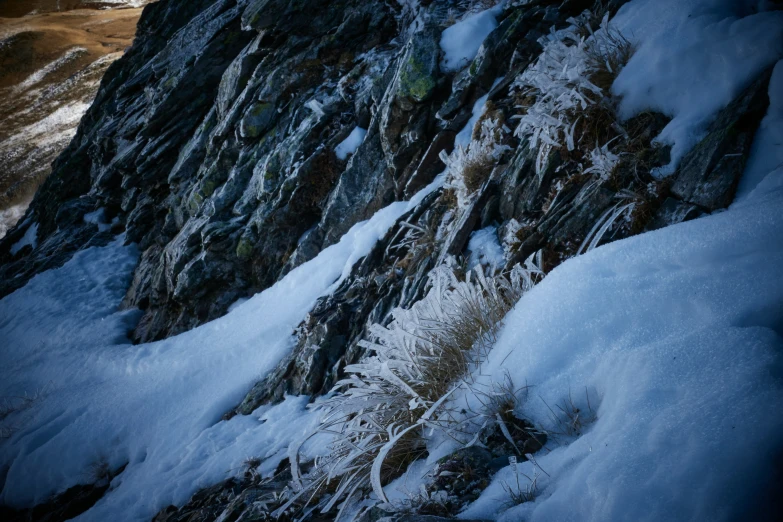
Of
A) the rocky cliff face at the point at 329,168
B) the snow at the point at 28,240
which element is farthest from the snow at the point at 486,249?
the snow at the point at 28,240

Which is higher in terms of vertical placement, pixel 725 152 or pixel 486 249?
pixel 725 152

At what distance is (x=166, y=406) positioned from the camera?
5531 millimetres

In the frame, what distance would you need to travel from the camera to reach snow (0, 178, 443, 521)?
3.94m

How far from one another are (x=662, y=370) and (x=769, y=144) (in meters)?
1.40

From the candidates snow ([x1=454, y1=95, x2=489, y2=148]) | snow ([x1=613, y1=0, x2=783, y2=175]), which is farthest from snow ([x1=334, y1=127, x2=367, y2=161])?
snow ([x1=613, y1=0, x2=783, y2=175])

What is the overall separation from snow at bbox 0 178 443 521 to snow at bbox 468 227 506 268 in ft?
4.54

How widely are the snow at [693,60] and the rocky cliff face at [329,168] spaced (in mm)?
105

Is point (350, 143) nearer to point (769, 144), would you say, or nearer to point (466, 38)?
point (466, 38)

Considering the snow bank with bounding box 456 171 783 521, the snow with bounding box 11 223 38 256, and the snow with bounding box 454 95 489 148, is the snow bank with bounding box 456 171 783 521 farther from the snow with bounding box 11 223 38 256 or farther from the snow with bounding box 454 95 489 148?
the snow with bounding box 11 223 38 256

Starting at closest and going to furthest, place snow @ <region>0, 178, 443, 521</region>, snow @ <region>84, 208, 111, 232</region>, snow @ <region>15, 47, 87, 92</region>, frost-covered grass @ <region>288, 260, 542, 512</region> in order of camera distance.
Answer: frost-covered grass @ <region>288, 260, 542, 512</region> → snow @ <region>0, 178, 443, 521</region> → snow @ <region>84, 208, 111, 232</region> → snow @ <region>15, 47, 87, 92</region>

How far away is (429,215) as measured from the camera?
14.1ft

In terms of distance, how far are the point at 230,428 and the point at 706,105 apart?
16.2 ft

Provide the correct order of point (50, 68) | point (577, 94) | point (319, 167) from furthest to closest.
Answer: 1. point (50, 68)
2. point (319, 167)
3. point (577, 94)

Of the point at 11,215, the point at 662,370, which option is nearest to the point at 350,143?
the point at 662,370
